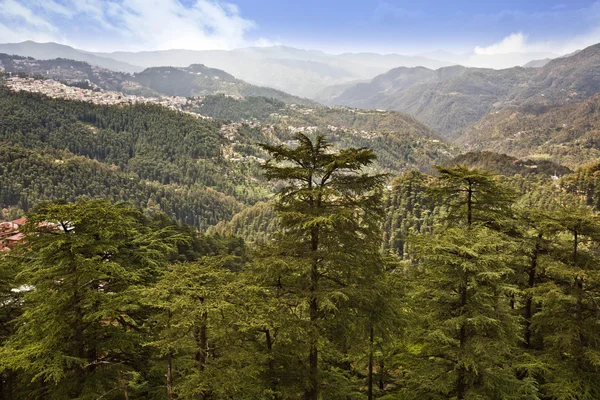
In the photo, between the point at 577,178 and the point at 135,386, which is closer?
the point at 135,386

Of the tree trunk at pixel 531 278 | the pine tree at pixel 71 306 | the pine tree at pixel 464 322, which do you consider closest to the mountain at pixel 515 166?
the tree trunk at pixel 531 278

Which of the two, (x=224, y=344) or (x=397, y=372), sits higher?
(x=224, y=344)

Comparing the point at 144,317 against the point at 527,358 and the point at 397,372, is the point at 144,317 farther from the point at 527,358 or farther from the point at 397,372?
the point at 397,372

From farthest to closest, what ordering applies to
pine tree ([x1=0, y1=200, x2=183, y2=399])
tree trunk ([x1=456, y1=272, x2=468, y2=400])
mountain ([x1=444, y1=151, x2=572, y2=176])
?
mountain ([x1=444, y1=151, x2=572, y2=176]) < tree trunk ([x1=456, y1=272, x2=468, y2=400]) < pine tree ([x1=0, y1=200, x2=183, y2=399])

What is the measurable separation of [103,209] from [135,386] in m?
6.57

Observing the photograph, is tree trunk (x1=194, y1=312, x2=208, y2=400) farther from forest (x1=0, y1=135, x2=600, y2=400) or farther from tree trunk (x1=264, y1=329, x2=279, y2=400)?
tree trunk (x1=264, y1=329, x2=279, y2=400)

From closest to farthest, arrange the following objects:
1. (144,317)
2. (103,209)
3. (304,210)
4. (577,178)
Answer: (304,210), (103,209), (144,317), (577,178)

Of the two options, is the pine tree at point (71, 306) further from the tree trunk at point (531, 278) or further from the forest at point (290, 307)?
the tree trunk at point (531, 278)

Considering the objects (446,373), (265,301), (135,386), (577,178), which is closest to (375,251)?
(265,301)

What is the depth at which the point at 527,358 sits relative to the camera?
13727 mm

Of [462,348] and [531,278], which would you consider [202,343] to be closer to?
[462,348]

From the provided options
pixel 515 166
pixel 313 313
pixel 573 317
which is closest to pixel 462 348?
→ pixel 313 313

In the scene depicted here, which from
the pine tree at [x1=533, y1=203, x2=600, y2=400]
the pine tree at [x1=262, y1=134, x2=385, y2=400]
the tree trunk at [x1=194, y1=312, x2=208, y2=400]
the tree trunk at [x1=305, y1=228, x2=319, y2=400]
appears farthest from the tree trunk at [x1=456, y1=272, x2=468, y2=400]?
the tree trunk at [x1=194, y1=312, x2=208, y2=400]

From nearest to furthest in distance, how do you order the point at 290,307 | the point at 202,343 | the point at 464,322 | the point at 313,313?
the point at 202,343, the point at 290,307, the point at 313,313, the point at 464,322
